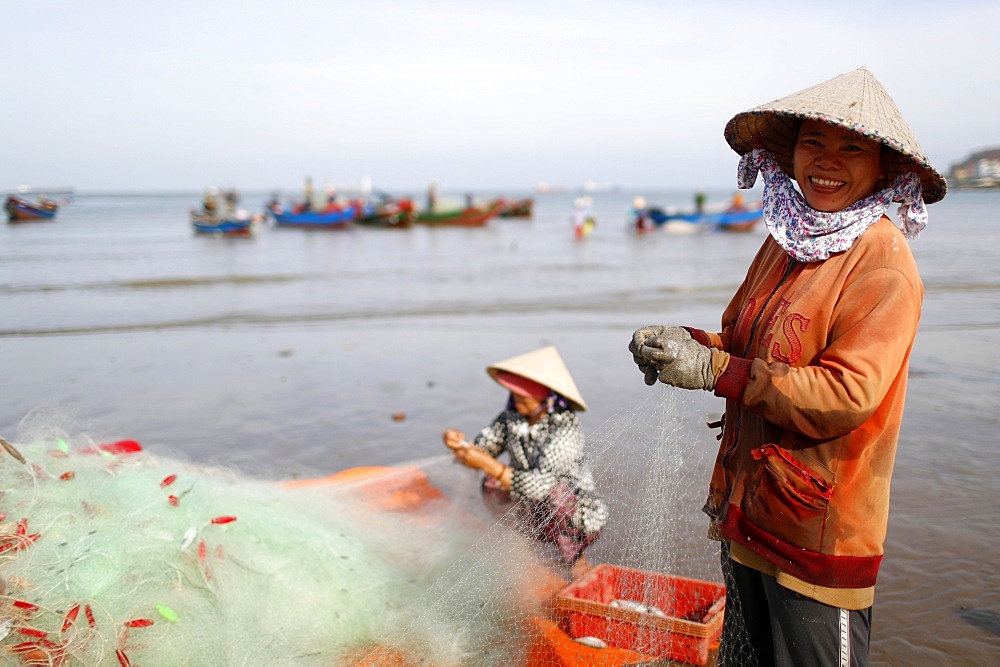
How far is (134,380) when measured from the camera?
22.1 feet

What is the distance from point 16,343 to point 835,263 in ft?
29.2

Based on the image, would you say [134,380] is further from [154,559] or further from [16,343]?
[154,559]

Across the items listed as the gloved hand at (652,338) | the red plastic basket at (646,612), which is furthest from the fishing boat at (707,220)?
the gloved hand at (652,338)

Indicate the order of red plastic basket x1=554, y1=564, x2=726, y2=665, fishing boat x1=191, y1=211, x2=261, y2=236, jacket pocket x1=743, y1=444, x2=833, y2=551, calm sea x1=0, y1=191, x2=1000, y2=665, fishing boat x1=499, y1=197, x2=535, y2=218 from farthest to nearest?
fishing boat x1=499, y1=197, x2=535, y2=218 < fishing boat x1=191, y1=211, x2=261, y2=236 < calm sea x1=0, y1=191, x2=1000, y2=665 < red plastic basket x1=554, y1=564, x2=726, y2=665 < jacket pocket x1=743, y1=444, x2=833, y2=551

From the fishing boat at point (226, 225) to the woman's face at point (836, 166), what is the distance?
2702 cm

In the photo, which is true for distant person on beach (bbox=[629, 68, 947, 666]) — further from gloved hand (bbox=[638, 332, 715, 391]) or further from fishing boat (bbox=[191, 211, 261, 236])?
fishing boat (bbox=[191, 211, 261, 236])

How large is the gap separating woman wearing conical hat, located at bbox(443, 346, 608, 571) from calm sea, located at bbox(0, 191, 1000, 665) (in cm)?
38

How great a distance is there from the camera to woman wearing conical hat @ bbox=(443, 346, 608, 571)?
3227 millimetres

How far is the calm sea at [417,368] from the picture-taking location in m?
3.44

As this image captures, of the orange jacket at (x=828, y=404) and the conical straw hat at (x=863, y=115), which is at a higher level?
the conical straw hat at (x=863, y=115)

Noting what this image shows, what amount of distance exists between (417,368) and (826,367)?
5691 mm

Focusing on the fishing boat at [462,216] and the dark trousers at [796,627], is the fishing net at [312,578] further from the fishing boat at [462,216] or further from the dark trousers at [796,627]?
the fishing boat at [462,216]

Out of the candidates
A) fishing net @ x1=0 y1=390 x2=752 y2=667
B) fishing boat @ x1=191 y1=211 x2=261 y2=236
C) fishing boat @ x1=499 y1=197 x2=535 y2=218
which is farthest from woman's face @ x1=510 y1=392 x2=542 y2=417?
fishing boat @ x1=499 y1=197 x2=535 y2=218

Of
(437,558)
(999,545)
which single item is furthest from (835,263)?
(999,545)
